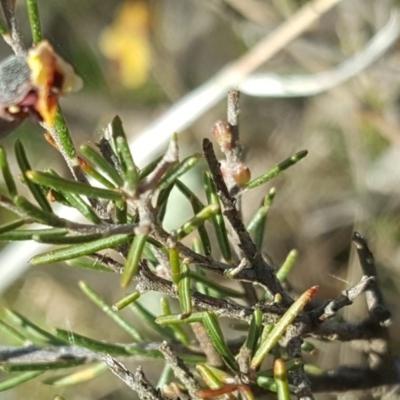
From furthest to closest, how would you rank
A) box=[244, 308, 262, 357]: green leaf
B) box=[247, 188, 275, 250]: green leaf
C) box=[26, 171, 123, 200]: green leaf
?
box=[247, 188, 275, 250]: green leaf < box=[244, 308, 262, 357]: green leaf < box=[26, 171, 123, 200]: green leaf

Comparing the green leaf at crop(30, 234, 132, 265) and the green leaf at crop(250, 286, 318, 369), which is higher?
the green leaf at crop(30, 234, 132, 265)

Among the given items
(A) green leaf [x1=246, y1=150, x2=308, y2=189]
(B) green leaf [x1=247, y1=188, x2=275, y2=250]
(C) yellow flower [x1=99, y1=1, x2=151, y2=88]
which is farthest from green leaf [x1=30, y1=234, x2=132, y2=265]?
(C) yellow flower [x1=99, y1=1, x2=151, y2=88]

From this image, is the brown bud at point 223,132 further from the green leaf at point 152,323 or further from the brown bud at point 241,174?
the green leaf at point 152,323

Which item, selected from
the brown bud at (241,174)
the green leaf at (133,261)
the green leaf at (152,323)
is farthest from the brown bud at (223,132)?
the green leaf at (152,323)

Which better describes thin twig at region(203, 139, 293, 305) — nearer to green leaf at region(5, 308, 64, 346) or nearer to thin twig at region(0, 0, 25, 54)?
thin twig at region(0, 0, 25, 54)

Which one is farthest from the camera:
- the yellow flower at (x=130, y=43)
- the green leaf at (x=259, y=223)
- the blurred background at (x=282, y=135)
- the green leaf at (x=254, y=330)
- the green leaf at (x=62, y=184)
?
the yellow flower at (x=130, y=43)

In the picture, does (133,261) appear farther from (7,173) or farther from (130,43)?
(130,43)

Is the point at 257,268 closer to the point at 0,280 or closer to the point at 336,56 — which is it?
the point at 0,280

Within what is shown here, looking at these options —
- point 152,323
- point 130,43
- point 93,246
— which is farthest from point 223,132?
point 130,43

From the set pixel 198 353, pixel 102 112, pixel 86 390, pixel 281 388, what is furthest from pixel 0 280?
pixel 281 388
